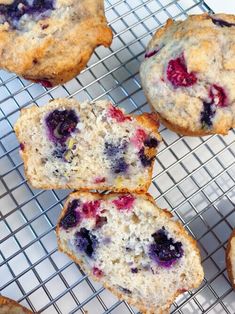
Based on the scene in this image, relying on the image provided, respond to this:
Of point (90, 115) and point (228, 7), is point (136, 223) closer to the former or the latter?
point (90, 115)

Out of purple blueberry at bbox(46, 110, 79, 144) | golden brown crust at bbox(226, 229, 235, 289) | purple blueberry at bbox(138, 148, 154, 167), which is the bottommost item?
golden brown crust at bbox(226, 229, 235, 289)

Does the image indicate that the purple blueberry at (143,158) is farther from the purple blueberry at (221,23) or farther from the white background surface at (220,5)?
the white background surface at (220,5)

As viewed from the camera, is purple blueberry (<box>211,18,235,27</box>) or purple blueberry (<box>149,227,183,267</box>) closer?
purple blueberry (<box>149,227,183,267</box>)

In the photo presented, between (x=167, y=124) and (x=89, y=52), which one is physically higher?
(x=89, y=52)

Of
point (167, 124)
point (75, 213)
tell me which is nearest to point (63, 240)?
point (75, 213)

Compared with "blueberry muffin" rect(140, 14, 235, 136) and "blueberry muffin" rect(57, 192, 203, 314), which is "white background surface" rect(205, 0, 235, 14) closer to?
"blueberry muffin" rect(140, 14, 235, 136)

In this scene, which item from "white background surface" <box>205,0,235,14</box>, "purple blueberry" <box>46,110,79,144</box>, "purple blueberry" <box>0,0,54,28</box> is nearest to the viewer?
"purple blueberry" <box>46,110,79,144</box>

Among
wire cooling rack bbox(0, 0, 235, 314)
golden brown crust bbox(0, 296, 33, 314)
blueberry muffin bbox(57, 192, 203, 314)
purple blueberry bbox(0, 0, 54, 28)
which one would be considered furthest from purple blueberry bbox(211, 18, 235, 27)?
golden brown crust bbox(0, 296, 33, 314)

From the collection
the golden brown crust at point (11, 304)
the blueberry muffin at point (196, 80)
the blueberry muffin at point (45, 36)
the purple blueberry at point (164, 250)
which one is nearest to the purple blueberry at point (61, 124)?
the blueberry muffin at point (45, 36)
